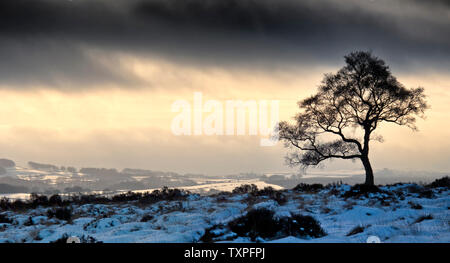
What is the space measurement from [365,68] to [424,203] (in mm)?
14447

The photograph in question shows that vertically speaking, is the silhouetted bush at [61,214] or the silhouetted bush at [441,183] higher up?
the silhouetted bush at [441,183]

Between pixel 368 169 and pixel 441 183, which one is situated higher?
pixel 368 169

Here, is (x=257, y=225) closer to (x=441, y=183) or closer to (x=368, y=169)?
(x=441, y=183)

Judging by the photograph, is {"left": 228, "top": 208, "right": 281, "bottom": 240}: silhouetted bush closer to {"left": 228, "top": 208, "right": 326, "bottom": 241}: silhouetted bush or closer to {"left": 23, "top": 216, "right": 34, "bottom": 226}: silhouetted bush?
{"left": 228, "top": 208, "right": 326, "bottom": 241}: silhouetted bush

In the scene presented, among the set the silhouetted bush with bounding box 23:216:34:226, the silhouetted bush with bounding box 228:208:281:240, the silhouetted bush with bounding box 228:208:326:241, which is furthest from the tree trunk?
the silhouetted bush with bounding box 23:216:34:226

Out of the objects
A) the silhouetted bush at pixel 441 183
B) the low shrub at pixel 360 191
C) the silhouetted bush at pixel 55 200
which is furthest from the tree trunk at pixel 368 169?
the silhouetted bush at pixel 55 200

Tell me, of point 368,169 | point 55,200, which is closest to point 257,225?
point 55,200

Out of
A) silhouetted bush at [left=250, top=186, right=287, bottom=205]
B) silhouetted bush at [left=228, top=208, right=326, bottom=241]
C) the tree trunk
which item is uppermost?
the tree trunk

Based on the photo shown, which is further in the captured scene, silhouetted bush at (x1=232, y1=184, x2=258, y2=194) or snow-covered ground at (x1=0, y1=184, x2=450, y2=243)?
silhouetted bush at (x1=232, y1=184, x2=258, y2=194)

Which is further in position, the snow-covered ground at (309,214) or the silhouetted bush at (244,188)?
the silhouetted bush at (244,188)

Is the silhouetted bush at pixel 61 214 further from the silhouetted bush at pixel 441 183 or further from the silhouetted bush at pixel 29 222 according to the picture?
the silhouetted bush at pixel 441 183

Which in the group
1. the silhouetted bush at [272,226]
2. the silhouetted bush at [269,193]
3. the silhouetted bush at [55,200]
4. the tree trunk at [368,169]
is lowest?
the silhouetted bush at [55,200]

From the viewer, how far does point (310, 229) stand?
915cm
